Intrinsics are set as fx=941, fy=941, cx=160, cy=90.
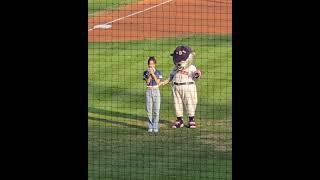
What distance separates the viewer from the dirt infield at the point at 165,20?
37.6ft

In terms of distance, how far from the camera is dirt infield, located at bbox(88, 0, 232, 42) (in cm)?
1146

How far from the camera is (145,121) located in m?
8.26

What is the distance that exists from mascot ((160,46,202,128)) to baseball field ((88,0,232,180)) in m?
0.30

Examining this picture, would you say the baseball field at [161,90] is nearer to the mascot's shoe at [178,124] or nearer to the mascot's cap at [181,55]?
the mascot's shoe at [178,124]


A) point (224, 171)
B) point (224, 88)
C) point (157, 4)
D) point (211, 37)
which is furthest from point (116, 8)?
point (224, 171)

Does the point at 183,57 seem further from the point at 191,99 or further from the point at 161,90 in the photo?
the point at 161,90

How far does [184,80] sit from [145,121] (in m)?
1.08

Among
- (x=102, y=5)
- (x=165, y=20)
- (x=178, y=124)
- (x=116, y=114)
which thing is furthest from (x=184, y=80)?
(x=102, y=5)

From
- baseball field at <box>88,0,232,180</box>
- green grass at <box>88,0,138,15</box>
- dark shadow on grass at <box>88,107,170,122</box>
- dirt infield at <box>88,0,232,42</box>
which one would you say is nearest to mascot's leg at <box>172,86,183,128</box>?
baseball field at <box>88,0,232,180</box>

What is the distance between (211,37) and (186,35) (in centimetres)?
31

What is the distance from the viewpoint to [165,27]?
11.8 metres

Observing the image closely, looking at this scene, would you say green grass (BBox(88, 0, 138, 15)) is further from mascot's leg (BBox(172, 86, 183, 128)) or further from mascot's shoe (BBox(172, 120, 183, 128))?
mascot's leg (BBox(172, 86, 183, 128))

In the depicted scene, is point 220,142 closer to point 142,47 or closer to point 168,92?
point 168,92

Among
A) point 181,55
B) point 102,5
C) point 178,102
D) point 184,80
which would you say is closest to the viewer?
point 184,80
